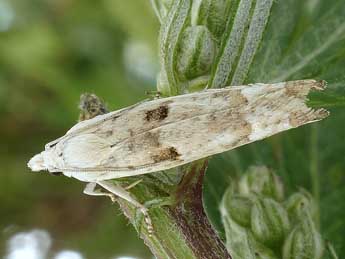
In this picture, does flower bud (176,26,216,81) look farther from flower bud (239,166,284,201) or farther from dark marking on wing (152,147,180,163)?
flower bud (239,166,284,201)

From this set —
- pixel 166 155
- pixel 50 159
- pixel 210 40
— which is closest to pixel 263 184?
pixel 166 155

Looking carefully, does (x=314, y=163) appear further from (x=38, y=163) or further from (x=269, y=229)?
(x=38, y=163)

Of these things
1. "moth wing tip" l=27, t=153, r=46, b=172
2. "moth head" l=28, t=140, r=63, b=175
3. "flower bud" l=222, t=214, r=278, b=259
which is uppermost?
"moth wing tip" l=27, t=153, r=46, b=172

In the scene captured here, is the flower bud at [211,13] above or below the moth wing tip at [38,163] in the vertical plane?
below

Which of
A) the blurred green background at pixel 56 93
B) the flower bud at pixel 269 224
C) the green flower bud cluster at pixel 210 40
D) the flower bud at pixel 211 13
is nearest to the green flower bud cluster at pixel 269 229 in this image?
the flower bud at pixel 269 224

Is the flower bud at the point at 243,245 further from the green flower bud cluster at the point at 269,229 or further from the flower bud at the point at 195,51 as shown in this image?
the flower bud at the point at 195,51

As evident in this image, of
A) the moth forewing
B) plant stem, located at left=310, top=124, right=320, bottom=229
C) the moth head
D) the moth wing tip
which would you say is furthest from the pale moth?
plant stem, located at left=310, top=124, right=320, bottom=229
